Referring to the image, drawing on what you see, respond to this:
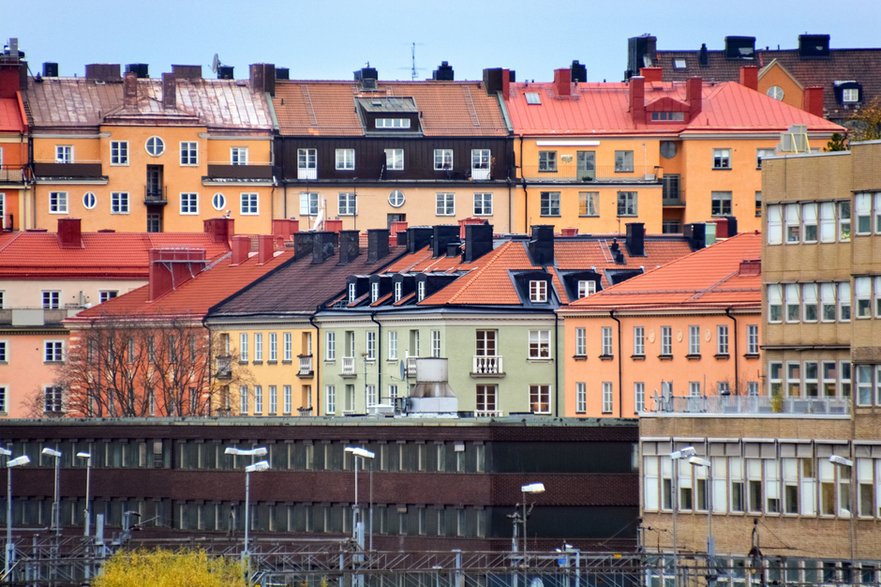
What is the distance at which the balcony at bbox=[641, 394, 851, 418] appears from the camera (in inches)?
4070

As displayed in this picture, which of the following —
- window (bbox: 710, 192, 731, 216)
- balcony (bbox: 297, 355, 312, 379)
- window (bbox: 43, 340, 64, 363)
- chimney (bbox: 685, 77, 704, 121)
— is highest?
chimney (bbox: 685, 77, 704, 121)

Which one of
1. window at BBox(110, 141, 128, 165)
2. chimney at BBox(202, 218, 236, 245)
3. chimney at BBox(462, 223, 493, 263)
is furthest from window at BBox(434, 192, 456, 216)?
chimney at BBox(462, 223, 493, 263)

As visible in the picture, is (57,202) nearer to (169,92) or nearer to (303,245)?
(169,92)

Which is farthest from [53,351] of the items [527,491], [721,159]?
[527,491]

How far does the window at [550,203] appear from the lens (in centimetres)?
19862

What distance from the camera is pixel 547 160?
655 feet

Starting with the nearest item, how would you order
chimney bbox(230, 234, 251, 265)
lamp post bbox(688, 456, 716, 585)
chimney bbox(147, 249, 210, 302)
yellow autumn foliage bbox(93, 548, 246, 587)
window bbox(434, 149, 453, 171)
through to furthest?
yellow autumn foliage bbox(93, 548, 246, 587)
lamp post bbox(688, 456, 716, 585)
chimney bbox(147, 249, 210, 302)
chimney bbox(230, 234, 251, 265)
window bbox(434, 149, 453, 171)

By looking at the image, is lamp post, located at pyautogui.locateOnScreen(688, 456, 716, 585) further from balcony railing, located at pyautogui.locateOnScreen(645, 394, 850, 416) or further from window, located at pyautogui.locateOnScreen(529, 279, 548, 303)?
window, located at pyautogui.locateOnScreen(529, 279, 548, 303)

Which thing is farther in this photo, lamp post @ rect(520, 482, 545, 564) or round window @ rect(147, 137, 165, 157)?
round window @ rect(147, 137, 165, 157)

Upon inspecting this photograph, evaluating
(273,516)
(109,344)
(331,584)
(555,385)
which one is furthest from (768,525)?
(109,344)

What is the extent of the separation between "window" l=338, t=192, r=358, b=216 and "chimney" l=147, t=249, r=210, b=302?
75.7 feet

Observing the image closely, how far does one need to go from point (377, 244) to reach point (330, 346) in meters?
9.83

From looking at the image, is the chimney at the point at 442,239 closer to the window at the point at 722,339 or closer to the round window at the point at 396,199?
the window at the point at 722,339

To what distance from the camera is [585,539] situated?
11288 centimetres
